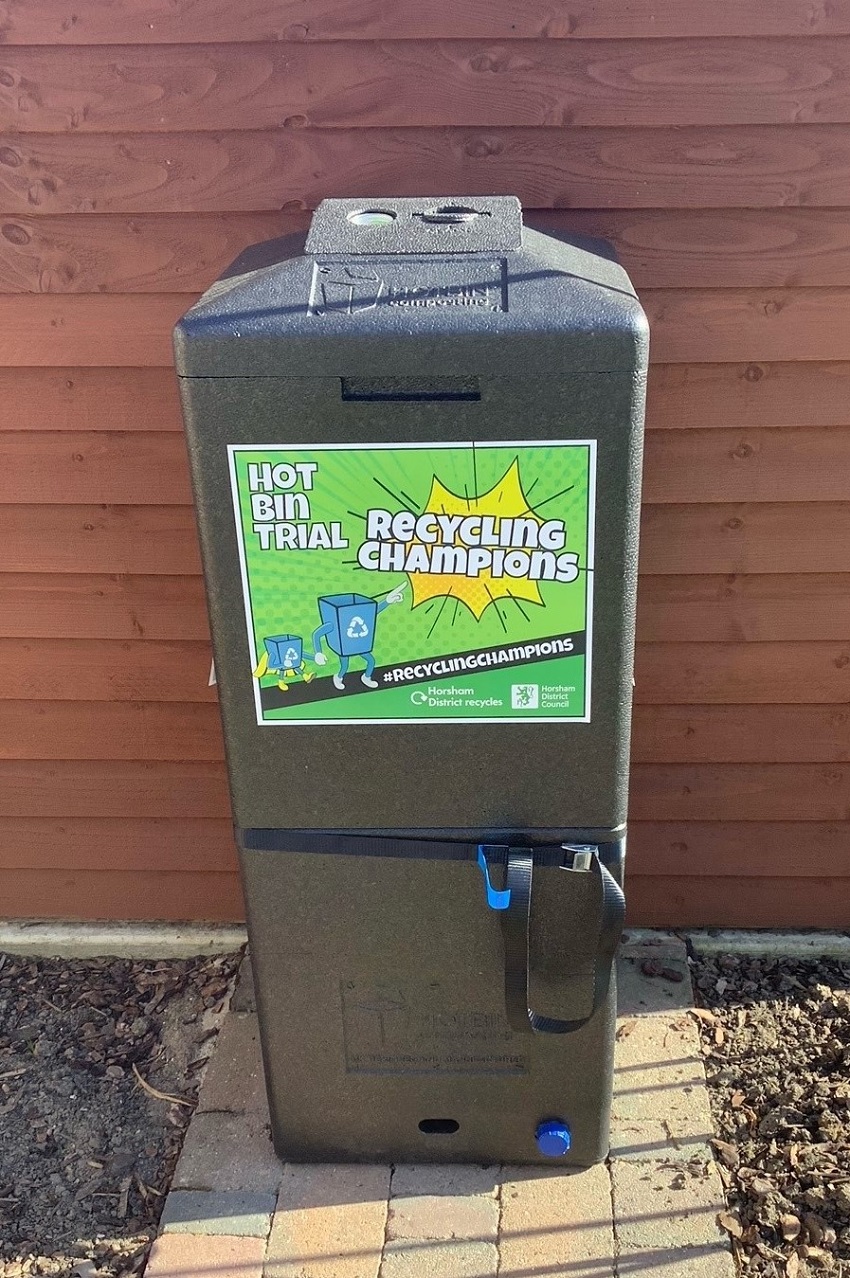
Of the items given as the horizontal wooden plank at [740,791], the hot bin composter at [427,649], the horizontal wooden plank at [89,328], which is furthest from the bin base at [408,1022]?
the horizontal wooden plank at [89,328]

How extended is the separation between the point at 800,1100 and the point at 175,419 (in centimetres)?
217

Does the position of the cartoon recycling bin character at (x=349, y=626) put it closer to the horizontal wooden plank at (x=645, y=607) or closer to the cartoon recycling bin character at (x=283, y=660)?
the cartoon recycling bin character at (x=283, y=660)

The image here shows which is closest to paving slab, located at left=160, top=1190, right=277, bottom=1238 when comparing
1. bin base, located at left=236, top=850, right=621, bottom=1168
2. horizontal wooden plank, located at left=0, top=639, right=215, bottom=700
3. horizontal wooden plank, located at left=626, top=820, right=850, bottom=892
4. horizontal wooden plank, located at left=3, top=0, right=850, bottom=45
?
bin base, located at left=236, top=850, right=621, bottom=1168

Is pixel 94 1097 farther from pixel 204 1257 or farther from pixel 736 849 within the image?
pixel 736 849

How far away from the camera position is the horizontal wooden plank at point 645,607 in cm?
266

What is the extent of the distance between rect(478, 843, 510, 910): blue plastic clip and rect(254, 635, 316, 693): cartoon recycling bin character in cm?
47

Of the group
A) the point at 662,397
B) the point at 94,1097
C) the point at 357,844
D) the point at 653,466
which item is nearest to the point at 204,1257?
the point at 94,1097

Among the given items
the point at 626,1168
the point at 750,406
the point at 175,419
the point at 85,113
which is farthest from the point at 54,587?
the point at 626,1168

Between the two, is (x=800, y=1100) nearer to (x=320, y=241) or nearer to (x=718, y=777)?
(x=718, y=777)

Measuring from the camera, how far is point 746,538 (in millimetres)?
2609

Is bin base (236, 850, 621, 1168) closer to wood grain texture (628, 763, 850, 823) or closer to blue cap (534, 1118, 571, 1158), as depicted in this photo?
blue cap (534, 1118, 571, 1158)

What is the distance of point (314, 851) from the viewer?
207cm

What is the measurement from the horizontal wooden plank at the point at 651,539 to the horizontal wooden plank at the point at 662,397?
8.2 inches

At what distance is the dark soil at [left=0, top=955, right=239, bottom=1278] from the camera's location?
7.63ft
